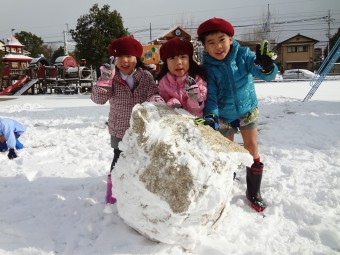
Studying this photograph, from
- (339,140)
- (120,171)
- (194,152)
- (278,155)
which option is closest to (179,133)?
(194,152)

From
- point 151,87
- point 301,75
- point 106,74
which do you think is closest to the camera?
point 106,74

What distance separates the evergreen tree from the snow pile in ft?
64.2

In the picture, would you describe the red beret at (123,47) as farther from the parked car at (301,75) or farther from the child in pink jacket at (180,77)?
the parked car at (301,75)

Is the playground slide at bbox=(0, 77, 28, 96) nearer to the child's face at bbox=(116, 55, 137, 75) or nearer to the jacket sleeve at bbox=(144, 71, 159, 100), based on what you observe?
the child's face at bbox=(116, 55, 137, 75)

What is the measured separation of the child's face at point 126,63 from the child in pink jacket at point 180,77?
0.34m

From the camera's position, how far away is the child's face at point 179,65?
229cm

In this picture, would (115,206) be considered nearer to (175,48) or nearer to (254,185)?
(254,185)

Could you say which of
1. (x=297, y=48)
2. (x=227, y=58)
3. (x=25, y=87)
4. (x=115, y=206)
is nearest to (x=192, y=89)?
(x=227, y=58)

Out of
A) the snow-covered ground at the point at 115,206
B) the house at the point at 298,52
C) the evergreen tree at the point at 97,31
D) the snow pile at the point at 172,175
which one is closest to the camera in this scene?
the snow pile at the point at 172,175

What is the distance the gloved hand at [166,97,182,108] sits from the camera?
7.44 ft

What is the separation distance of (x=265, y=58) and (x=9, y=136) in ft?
12.7

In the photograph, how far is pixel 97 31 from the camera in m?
20.5

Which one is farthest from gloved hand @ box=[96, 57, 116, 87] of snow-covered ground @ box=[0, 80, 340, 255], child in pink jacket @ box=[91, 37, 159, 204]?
snow-covered ground @ box=[0, 80, 340, 255]

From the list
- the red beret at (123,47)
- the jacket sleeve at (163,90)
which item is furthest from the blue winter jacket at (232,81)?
the red beret at (123,47)
